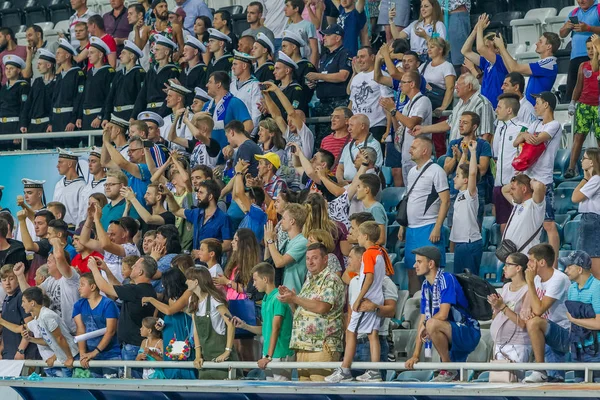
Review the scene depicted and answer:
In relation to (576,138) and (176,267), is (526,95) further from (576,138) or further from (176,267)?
(176,267)

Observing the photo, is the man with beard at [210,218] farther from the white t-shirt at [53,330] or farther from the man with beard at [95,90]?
the man with beard at [95,90]

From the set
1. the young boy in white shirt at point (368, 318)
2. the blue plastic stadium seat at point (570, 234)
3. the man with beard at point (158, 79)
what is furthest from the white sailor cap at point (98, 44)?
the young boy in white shirt at point (368, 318)

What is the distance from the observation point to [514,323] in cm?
1171

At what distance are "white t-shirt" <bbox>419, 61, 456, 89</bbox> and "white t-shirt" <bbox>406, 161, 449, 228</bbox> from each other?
2.19 meters

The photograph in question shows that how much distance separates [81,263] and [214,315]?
2.47m

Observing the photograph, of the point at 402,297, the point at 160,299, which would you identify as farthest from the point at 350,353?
the point at 160,299

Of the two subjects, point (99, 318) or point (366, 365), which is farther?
point (99, 318)

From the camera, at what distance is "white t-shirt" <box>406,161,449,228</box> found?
13961mm

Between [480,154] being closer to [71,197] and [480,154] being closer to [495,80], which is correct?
[495,80]

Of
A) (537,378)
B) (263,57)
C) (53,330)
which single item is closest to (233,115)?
(263,57)

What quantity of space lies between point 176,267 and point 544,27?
6.79 m

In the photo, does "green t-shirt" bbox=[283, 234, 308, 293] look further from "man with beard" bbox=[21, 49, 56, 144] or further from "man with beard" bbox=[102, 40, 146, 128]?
"man with beard" bbox=[21, 49, 56, 144]

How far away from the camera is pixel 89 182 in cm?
1723

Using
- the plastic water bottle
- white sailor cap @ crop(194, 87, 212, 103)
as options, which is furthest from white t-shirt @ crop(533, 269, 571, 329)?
white sailor cap @ crop(194, 87, 212, 103)
